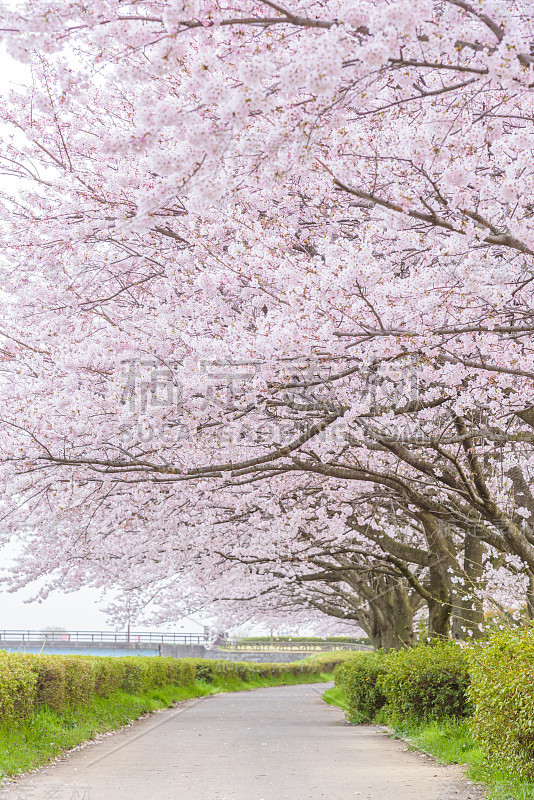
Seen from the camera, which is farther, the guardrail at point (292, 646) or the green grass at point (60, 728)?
the guardrail at point (292, 646)

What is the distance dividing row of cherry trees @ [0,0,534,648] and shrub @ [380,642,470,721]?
141 centimetres

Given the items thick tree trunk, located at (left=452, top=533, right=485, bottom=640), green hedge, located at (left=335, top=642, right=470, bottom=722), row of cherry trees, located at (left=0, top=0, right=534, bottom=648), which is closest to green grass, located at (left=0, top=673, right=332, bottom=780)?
row of cherry trees, located at (left=0, top=0, right=534, bottom=648)

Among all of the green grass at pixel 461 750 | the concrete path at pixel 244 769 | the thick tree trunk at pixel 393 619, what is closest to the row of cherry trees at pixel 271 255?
the green grass at pixel 461 750

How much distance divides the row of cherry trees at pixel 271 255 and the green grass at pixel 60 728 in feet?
9.88

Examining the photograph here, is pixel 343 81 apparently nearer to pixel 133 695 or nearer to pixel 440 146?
pixel 440 146

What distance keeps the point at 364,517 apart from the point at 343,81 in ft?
41.6

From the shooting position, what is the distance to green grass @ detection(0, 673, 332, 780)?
329 inches

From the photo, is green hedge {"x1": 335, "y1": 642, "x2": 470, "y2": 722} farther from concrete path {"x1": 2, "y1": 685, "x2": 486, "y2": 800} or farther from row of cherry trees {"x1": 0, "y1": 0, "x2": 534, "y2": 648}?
row of cherry trees {"x1": 0, "y1": 0, "x2": 534, "y2": 648}

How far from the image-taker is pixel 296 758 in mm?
9820

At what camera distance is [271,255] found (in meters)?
6.81

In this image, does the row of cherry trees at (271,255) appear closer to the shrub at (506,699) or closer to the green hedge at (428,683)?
the green hedge at (428,683)

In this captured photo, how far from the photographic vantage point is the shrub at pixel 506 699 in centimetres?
584

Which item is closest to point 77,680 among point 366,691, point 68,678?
point 68,678

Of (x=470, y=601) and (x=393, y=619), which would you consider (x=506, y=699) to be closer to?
(x=470, y=601)
